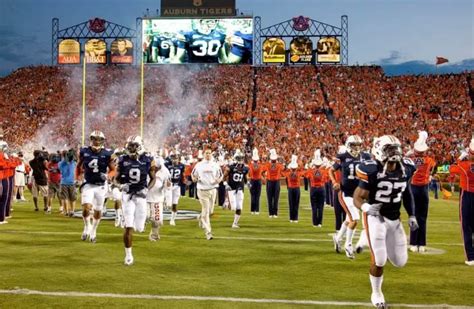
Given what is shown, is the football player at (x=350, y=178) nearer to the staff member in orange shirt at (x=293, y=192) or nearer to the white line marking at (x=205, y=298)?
the white line marking at (x=205, y=298)

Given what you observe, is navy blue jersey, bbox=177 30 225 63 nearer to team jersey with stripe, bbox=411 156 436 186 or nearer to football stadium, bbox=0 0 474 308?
football stadium, bbox=0 0 474 308

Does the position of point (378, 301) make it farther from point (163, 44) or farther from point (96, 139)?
point (163, 44)

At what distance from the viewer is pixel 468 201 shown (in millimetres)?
9500

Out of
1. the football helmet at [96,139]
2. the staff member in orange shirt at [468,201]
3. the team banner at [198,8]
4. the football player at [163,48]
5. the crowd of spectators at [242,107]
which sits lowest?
the staff member in orange shirt at [468,201]

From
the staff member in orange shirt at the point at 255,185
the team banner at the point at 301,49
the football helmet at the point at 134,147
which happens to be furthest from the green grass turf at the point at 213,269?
the team banner at the point at 301,49

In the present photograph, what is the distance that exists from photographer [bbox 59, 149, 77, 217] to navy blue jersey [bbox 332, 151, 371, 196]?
8256 mm

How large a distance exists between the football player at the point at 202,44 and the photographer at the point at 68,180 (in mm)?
30486

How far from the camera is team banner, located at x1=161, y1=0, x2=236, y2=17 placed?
48.0m

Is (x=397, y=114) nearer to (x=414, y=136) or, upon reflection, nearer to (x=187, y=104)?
(x=414, y=136)

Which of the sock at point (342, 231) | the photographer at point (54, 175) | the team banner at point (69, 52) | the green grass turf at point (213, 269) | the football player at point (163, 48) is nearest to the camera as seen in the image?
the green grass turf at point (213, 269)

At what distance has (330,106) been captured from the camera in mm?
45375

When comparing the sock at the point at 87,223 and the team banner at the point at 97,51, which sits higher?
the team banner at the point at 97,51

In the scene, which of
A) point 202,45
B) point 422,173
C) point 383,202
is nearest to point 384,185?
point 383,202

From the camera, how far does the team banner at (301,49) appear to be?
51.2 meters
